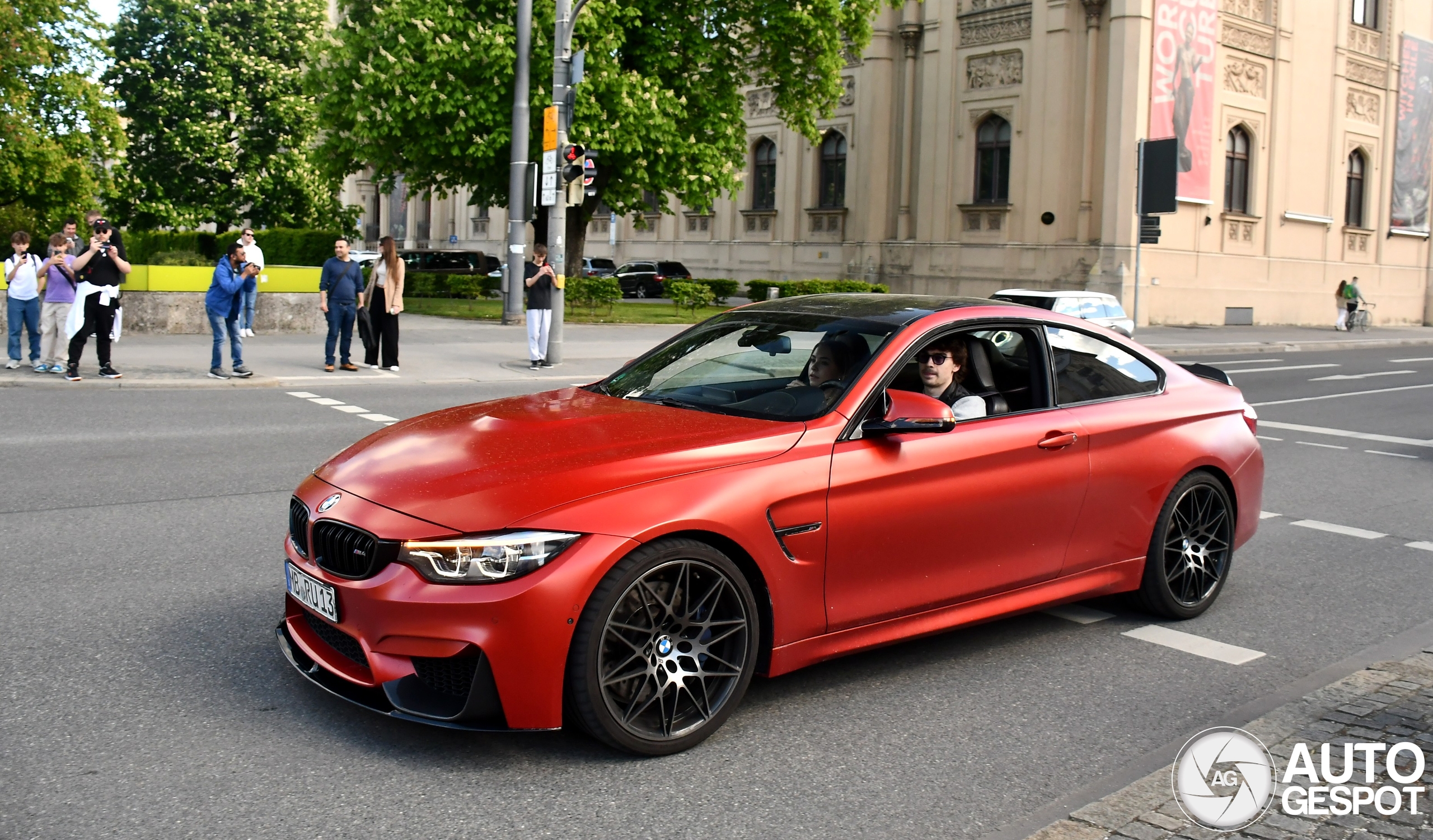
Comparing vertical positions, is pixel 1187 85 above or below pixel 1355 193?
above

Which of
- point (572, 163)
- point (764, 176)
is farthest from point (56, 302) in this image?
point (764, 176)

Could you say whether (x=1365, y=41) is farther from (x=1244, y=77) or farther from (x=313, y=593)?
(x=313, y=593)

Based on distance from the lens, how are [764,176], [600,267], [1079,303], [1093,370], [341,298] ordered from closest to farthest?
[1093,370] < [341,298] < [1079,303] < [764,176] < [600,267]

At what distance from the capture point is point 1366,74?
44.7 m

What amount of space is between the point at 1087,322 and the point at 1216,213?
36169mm

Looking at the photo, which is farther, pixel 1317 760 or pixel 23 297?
pixel 23 297

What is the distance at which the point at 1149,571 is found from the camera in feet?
20.0

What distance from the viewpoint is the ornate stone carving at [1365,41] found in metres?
44.0

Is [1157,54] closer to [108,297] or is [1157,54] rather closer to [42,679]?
[108,297]

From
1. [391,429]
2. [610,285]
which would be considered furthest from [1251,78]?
[391,429]

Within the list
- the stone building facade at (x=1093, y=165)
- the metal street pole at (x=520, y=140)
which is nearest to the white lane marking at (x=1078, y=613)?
the metal street pole at (x=520, y=140)

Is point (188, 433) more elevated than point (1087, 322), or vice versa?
point (1087, 322)

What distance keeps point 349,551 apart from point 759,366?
2.01m

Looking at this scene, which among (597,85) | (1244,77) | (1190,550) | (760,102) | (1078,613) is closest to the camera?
(1190,550)
